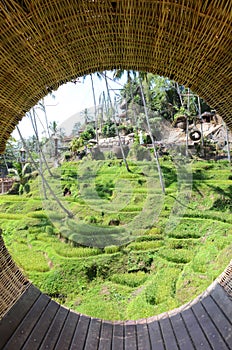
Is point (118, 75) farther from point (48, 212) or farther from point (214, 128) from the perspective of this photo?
point (214, 128)

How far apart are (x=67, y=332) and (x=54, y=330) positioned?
7cm

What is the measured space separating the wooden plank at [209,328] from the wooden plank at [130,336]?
35cm

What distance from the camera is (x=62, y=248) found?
26.0ft

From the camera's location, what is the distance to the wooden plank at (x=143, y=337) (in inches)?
58.2

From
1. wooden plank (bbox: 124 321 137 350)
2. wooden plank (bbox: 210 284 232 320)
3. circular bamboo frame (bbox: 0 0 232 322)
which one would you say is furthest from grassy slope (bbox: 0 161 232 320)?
circular bamboo frame (bbox: 0 0 232 322)

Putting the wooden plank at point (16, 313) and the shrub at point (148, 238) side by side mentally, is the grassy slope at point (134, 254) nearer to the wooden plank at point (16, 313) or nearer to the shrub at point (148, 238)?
the shrub at point (148, 238)

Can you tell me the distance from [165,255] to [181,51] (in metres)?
6.73

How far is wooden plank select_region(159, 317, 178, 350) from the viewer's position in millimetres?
1409

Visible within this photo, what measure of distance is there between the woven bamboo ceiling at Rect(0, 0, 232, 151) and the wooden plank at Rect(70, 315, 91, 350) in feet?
3.36

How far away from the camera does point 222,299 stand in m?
1.52

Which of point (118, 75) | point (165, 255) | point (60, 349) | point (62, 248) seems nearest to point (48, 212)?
point (62, 248)

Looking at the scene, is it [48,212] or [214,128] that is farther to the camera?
[214,128]

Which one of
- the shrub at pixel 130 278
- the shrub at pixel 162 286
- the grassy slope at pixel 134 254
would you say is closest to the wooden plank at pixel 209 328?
the grassy slope at pixel 134 254

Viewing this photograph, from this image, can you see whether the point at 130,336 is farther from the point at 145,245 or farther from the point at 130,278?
the point at 145,245
